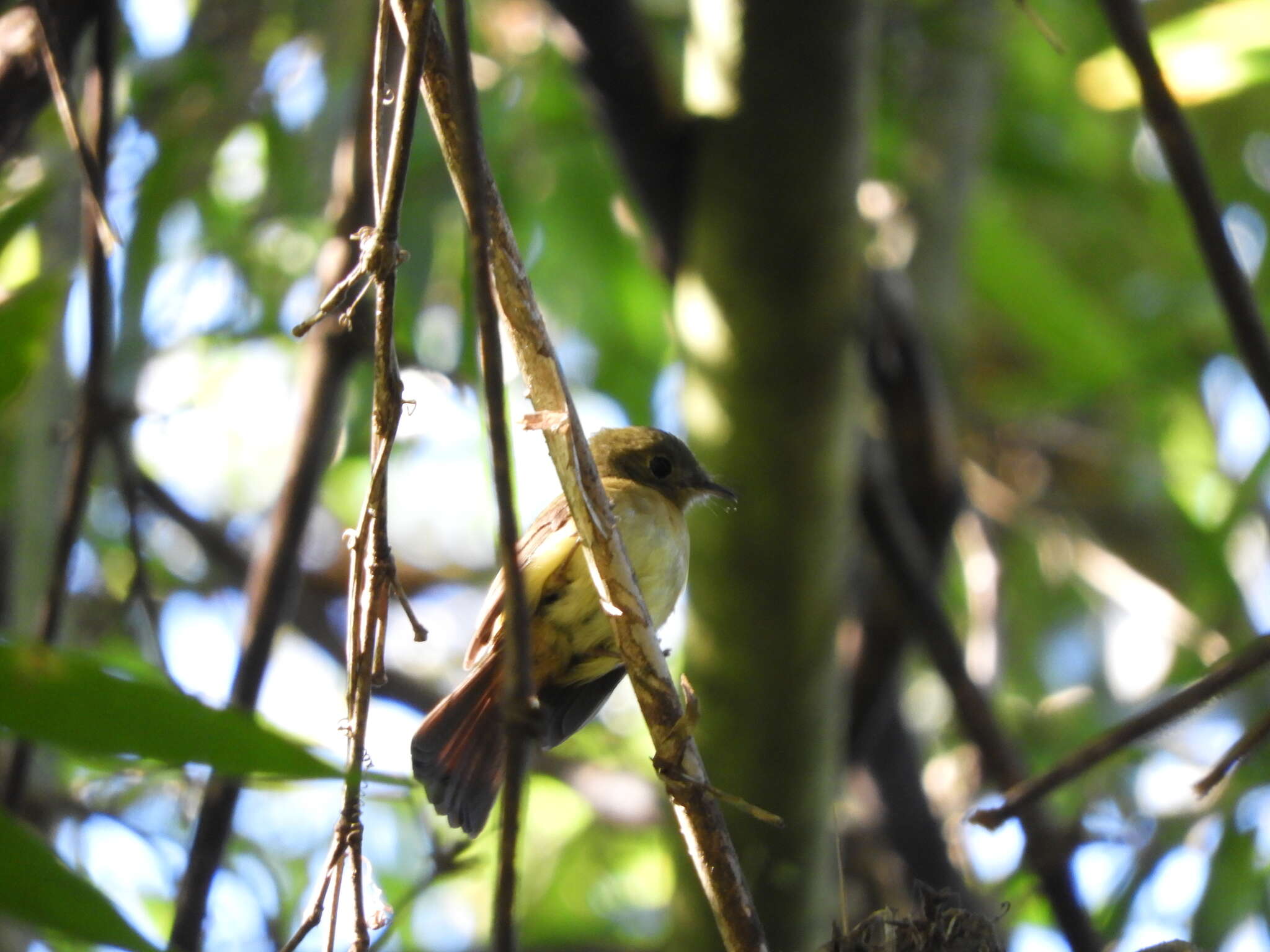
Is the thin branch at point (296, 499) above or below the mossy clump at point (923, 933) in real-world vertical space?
above

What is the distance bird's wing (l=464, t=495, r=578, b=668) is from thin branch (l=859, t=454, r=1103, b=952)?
102cm

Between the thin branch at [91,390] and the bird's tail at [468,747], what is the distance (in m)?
0.68

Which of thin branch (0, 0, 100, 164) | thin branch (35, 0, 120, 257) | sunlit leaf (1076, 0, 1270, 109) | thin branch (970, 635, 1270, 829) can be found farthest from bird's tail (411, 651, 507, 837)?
sunlit leaf (1076, 0, 1270, 109)

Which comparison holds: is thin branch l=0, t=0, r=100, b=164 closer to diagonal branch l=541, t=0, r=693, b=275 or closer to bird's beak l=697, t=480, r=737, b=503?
diagonal branch l=541, t=0, r=693, b=275

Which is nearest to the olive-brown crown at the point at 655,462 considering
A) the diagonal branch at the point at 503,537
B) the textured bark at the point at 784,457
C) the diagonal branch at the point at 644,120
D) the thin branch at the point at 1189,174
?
the textured bark at the point at 784,457

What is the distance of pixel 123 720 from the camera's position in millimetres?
1152

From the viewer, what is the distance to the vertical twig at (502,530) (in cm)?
116

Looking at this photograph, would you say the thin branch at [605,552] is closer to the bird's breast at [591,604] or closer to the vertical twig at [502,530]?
the vertical twig at [502,530]

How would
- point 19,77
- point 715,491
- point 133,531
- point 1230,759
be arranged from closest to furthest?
point 1230,759 < point 19,77 < point 133,531 < point 715,491

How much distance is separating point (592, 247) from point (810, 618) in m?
2.40

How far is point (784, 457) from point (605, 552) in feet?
4.49

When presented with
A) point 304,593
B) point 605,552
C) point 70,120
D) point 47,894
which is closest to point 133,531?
point 70,120

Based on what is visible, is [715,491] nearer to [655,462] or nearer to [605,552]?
[655,462]

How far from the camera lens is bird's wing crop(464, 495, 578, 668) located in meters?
2.55
